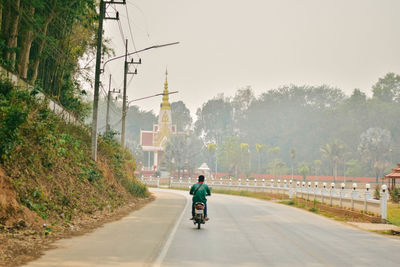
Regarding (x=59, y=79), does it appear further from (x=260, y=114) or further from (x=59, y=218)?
(x=260, y=114)

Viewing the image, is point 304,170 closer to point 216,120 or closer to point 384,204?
point 216,120

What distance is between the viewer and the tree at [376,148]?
100750mm

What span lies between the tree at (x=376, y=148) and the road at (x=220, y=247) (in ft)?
295

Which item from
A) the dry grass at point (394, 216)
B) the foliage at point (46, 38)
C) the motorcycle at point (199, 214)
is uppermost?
the foliage at point (46, 38)

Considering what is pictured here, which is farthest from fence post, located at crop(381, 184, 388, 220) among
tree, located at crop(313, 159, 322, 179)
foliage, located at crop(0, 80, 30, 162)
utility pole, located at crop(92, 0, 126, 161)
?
tree, located at crop(313, 159, 322, 179)

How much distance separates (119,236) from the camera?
42.6 ft

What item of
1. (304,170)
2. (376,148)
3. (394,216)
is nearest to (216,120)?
(304,170)

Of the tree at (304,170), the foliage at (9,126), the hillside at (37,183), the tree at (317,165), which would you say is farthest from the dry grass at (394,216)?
the tree at (317,165)

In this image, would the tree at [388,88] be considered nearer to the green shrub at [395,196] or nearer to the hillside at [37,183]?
the green shrub at [395,196]

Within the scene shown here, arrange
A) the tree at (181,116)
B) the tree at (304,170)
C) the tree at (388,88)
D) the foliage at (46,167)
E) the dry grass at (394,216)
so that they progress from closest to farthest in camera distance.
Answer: the foliage at (46,167) → the dry grass at (394,216) → the tree at (304,170) → the tree at (388,88) → the tree at (181,116)

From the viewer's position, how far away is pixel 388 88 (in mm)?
129625

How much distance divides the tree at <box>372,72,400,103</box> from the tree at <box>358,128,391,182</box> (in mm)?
28601

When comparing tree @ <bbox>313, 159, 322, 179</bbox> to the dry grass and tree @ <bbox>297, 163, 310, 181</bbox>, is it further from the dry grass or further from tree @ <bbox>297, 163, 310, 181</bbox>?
the dry grass

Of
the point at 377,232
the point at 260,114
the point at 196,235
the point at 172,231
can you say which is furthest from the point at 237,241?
the point at 260,114
